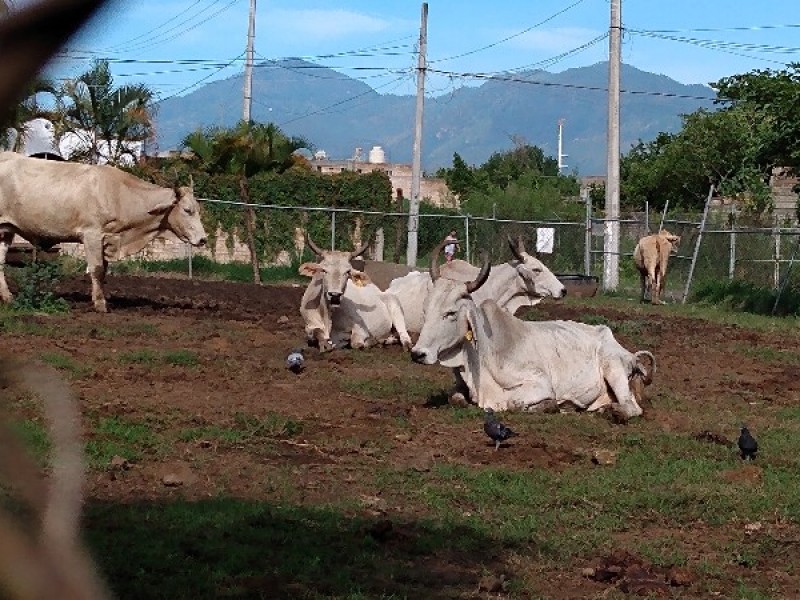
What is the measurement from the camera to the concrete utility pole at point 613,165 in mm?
28719

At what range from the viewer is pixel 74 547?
82cm

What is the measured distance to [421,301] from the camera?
1619 centimetres

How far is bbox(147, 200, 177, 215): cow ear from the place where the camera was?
18.0m

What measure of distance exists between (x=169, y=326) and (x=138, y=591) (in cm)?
1069

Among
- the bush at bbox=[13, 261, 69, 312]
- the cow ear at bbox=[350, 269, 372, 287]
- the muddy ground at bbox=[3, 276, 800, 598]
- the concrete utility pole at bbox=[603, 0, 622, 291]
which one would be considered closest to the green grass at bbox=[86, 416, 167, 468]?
the muddy ground at bbox=[3, 276, 800, 598]

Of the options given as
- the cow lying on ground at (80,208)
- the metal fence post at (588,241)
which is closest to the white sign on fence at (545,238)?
the metal fence post at (588,241)

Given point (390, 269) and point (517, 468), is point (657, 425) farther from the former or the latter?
point (390, 269)

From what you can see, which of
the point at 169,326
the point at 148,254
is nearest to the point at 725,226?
the point at 148,254

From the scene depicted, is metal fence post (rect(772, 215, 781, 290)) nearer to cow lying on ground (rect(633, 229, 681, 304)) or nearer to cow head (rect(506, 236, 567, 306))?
cow lying on ground (rect(633, 229, 681, 304))

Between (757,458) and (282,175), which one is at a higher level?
(282,175)

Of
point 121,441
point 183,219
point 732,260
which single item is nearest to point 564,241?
point 732,260

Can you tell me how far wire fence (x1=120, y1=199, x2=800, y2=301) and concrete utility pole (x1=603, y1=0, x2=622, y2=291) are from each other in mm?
419

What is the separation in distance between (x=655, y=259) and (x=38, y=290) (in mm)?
12774

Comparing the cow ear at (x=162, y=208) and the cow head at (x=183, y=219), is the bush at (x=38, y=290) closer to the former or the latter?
the cow ear at (x=162, y=208)
